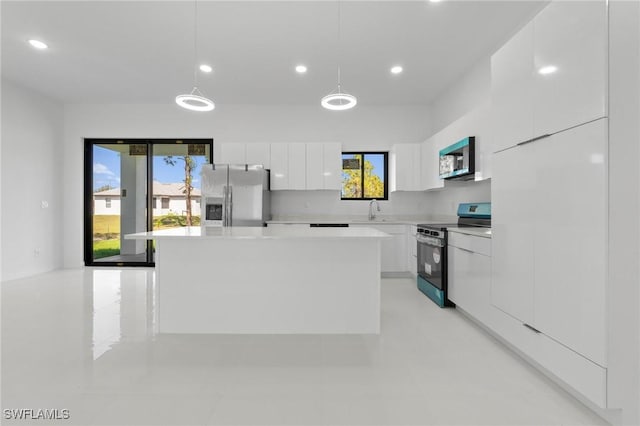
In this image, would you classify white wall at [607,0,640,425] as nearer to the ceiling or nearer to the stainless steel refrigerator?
the ceiling

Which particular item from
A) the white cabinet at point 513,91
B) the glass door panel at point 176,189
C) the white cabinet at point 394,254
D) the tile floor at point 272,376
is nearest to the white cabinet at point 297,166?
the white cabinet at point 394,254

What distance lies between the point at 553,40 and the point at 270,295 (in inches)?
106

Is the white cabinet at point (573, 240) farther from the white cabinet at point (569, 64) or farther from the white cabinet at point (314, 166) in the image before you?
the white cabinet at point (314, 166)

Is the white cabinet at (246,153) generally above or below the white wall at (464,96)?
below

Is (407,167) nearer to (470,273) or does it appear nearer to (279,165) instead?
(279,165)

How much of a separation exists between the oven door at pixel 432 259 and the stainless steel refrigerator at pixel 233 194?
7.83 ft

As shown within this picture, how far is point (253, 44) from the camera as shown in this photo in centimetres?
352

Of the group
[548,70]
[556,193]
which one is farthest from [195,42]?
[556,193]

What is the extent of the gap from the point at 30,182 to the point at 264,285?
4.82 metres

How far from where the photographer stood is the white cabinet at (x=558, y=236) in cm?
155

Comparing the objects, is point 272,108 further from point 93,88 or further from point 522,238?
point 522,238

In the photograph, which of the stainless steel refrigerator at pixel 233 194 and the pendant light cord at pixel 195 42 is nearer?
the pendant light cord at pixel 195 42

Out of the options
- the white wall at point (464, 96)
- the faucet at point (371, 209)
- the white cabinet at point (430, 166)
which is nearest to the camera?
the white wall at point (464, 96)

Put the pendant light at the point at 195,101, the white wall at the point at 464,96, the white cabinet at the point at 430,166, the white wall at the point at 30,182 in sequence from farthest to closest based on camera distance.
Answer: the white wall at the point at 30,182 < the white cabinet at the point at 430,166 < the white wall at the point at 464,96 < the pendant light at the point at 195,101
